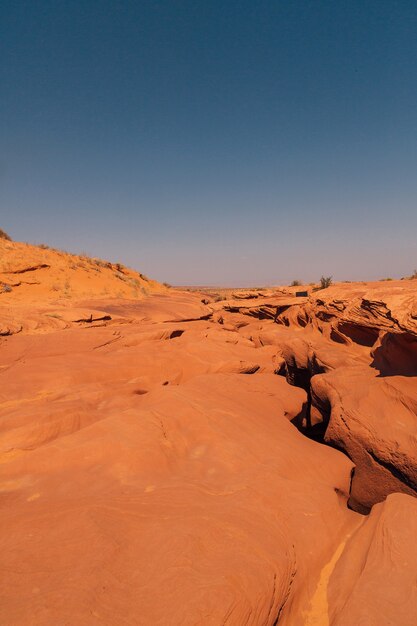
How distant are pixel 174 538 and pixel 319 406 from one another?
4252mm

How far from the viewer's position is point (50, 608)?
1668mm

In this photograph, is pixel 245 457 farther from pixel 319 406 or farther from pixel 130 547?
pixel 319 406

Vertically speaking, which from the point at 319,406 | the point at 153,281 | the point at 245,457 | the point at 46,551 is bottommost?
the point at 319,406

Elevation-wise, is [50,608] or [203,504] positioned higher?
[50,608]

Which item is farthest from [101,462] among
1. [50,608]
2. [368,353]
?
[368,353]

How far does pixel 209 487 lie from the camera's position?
2945 mm

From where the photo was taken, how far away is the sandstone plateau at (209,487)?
74.0 inches

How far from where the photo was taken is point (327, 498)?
10.2 ft

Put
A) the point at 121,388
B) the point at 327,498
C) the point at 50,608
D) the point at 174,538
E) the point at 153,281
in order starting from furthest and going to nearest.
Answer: the point at 153,281 < the point at 121,388 < the point at 327,498 < the point at 174,538 < the point at 50,608

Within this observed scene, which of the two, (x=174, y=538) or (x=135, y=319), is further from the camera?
(x=135, y=319)

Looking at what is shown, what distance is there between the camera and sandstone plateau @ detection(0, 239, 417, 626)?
6.17ft

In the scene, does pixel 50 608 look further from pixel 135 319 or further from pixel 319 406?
pixel 135 319

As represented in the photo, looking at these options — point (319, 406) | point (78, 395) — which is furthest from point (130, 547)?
point (319, 406)

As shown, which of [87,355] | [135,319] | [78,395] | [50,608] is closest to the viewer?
[50,608]
